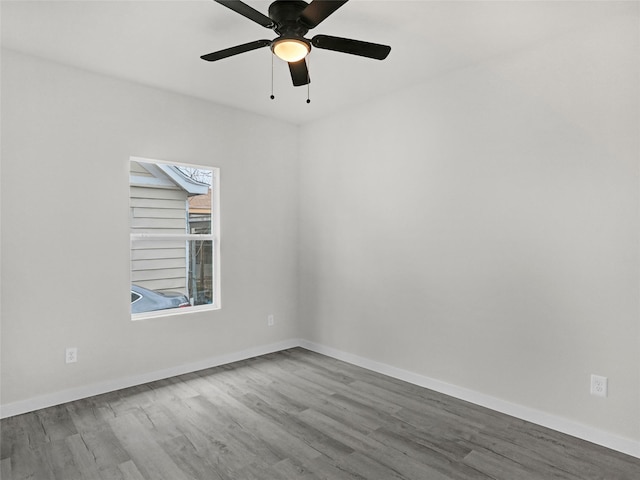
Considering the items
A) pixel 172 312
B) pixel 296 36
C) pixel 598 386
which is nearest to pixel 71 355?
pixel 172 312

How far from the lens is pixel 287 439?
8.65ft

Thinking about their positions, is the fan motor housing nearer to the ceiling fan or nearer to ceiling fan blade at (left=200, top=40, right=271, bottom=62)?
the ceiling fan

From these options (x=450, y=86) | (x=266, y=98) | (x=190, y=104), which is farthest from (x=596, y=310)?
(x=190, y=104)

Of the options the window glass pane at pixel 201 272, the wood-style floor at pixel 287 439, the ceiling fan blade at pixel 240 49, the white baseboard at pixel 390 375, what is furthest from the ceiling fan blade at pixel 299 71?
the white baseboard at pixel 390 375

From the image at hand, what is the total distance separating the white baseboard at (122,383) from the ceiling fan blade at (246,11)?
3.07m

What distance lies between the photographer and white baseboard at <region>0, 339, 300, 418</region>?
2.99m

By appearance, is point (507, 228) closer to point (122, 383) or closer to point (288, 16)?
point (288, 16)

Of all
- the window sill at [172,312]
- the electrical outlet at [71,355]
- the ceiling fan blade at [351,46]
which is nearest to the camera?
the ceiling fan blade at [351,46]

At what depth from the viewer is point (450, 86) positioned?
336 centimetres

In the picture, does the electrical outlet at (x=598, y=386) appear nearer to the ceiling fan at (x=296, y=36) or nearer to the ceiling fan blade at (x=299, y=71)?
the ceiling fan at (x=296, y=36)

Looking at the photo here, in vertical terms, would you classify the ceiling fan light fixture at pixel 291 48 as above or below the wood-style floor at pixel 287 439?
above

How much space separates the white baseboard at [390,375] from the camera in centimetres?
259

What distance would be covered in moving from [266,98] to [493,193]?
2.32 metres

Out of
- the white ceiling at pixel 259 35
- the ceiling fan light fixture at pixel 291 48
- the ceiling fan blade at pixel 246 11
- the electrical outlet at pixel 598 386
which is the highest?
the white ceiling at pixel 259 35
